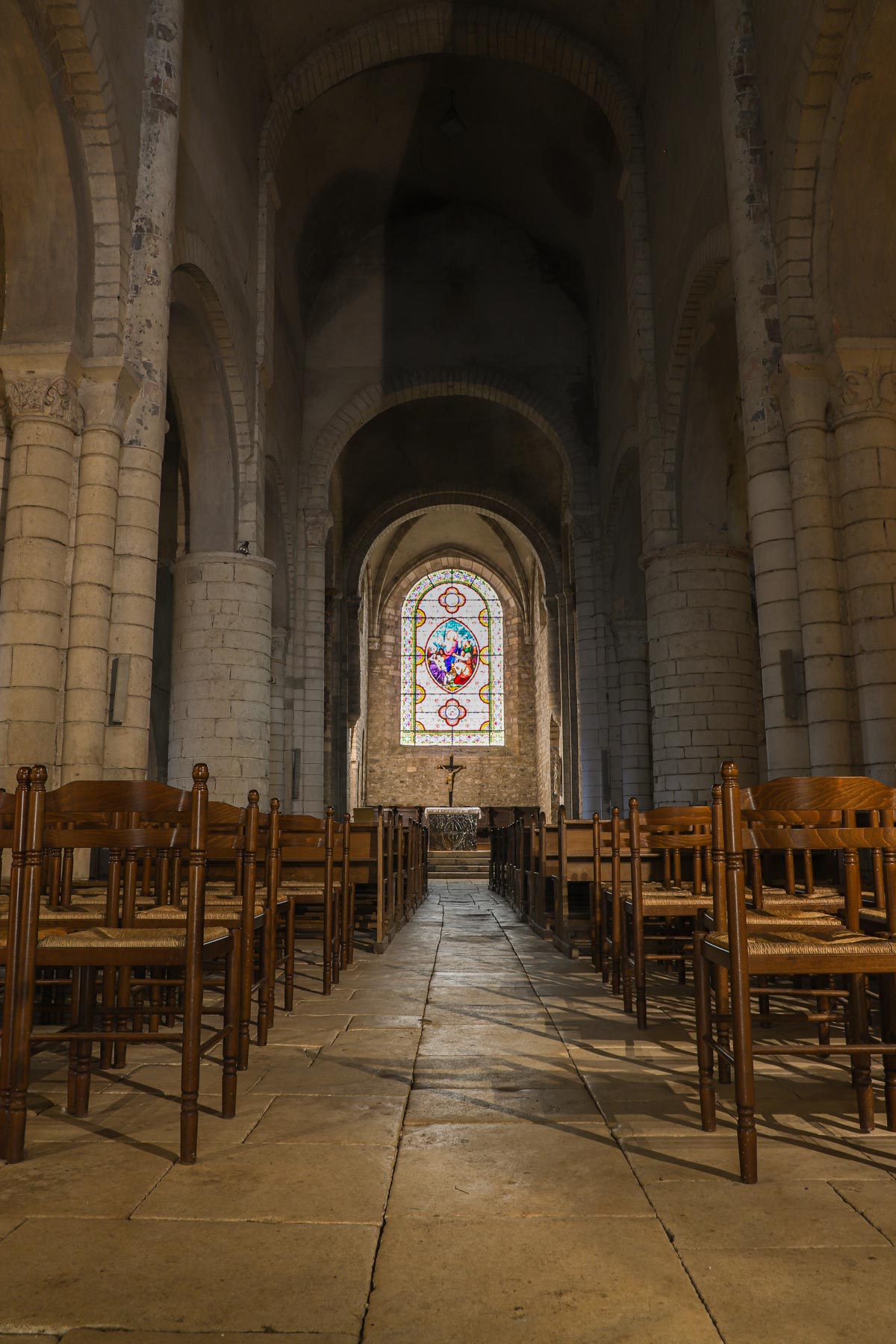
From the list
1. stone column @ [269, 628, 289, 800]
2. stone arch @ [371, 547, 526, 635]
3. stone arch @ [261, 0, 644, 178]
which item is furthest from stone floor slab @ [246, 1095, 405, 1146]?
stone arch @ [371, 547, 526, 635]

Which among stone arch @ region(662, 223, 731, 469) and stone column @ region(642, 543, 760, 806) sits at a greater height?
stone arch @ region(662, 223, 731, 469)

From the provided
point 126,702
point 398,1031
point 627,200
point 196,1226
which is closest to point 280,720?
point 126,702

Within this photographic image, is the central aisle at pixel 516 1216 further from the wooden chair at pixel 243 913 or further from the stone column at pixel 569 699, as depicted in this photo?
the stone column at pixel 569 699

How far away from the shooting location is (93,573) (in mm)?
6035

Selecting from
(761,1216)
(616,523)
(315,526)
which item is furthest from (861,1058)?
(315,526)

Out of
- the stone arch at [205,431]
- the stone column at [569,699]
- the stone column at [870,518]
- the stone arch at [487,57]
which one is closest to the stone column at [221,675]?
the stone arch at [205,431]

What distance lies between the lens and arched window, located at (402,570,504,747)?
25.3m

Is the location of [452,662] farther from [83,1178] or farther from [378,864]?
[83,1178]

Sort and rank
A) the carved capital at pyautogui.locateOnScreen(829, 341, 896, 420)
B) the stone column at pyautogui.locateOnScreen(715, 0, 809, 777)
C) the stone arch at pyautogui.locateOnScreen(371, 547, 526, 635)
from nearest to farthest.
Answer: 1. the carved capital at pyautogui.locateOnScreen(829, 341, 896, 420)
2. the stone column at pyautogui.locateOnScreen(715, 0, 809, 777)
3. the stone arch at pyautogui.locateOnScreen(371, 547, 526, 635)

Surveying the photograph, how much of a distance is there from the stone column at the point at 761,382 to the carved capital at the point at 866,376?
499 mm

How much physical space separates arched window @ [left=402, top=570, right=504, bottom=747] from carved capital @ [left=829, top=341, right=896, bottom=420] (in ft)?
63.7

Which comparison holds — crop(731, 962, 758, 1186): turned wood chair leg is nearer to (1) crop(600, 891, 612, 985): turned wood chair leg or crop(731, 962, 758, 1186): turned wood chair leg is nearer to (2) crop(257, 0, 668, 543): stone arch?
(1) crop(600, 891, 612, 985): turned wood chair leg

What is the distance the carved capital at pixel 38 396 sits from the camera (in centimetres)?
590

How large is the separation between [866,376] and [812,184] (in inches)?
52.4
